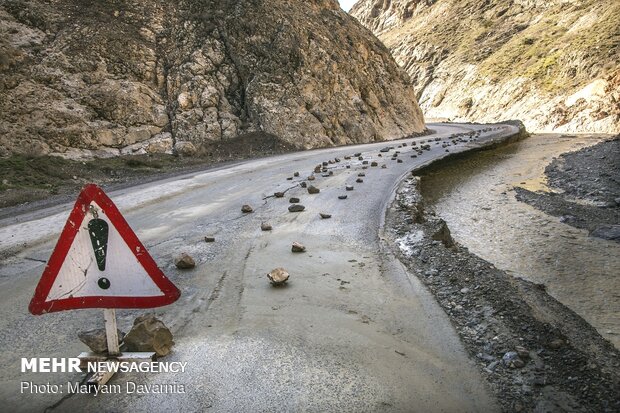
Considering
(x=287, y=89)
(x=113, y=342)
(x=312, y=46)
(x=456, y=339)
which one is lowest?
(x=456, y=339)

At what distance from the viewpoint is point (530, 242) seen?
7277mm

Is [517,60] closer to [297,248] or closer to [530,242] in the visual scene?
[530,242]

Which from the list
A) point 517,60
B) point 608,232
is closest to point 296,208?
point 608,232

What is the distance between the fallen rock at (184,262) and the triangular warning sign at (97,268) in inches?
81.3

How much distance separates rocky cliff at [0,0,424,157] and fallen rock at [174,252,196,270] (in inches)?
447

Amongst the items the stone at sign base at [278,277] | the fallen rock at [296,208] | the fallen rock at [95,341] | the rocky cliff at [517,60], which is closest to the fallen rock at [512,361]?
the stone at sign base at [278,277]

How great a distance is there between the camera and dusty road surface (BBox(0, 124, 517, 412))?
230 centimetres

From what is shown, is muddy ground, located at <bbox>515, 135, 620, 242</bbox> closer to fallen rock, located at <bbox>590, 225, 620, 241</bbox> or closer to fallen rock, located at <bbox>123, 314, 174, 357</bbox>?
fallen rock, located at <bbox>590, 225, 620, 241</bbox>

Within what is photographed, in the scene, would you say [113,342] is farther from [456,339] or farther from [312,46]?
[312,46]

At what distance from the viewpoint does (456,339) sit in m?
3.04

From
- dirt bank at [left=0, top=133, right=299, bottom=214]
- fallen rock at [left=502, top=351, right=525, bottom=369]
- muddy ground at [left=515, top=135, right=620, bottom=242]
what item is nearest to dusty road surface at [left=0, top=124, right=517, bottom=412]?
fallen rock at [left=502, top=351, right=525, bottom=369]

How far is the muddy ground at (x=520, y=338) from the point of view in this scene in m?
2.41

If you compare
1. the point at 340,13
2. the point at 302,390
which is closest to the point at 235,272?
the point at 302,390

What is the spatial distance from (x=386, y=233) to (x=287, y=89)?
746 inches
